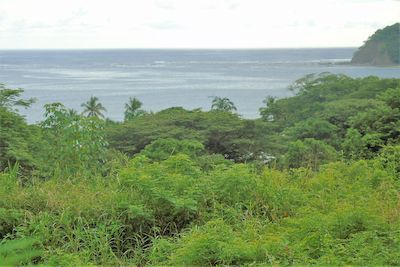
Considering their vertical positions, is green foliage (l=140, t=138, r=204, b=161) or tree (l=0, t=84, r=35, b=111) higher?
tree (l=0, t=84, r=35, b=111)

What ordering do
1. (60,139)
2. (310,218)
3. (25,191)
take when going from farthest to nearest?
(60,139) < (25,191) < (310,218)

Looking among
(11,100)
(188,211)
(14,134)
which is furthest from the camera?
(11,100)

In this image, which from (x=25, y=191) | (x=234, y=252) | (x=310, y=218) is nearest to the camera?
(x=234, y=252)

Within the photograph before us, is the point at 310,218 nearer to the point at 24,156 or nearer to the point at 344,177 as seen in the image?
the point at 344,177

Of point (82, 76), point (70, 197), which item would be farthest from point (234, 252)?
point (82, 76)

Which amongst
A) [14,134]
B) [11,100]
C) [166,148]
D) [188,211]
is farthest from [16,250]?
[11,100]

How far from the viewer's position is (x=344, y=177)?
369 centimetres

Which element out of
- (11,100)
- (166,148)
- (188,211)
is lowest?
(166,148)

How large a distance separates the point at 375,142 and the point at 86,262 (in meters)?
7.70

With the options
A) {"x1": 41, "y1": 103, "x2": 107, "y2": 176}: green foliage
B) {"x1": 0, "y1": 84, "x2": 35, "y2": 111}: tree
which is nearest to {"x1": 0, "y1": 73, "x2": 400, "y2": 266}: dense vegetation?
{"x1": 41, "y1": 103, "x2": 107, "y2": 176}: green foliage

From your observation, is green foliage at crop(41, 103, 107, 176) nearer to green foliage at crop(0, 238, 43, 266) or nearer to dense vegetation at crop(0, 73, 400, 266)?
dense vegetation at crop(0, 73, 400, 266)
